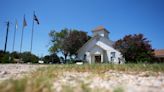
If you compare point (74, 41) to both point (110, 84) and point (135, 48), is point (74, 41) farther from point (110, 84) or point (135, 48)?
point (110, 84)

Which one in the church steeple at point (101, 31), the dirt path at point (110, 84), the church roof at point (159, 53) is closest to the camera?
the dirt path at point (110, 84)

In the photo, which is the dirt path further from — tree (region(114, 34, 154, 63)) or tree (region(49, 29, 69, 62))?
tree (region(49, 29, 69, 62))

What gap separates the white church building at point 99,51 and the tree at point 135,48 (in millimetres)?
3938

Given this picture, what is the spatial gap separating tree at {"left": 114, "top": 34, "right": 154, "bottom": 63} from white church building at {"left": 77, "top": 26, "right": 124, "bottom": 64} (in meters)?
3.94

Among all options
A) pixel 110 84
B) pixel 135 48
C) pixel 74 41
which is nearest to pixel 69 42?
pixel 74 41

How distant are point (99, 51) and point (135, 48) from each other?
9439 millimetres

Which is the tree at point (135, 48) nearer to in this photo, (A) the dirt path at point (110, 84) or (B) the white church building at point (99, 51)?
(B) the white church building at point (99, 51)

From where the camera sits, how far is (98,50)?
4209 centimetres

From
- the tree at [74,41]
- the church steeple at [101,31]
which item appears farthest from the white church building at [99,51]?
the tree at [74,41]

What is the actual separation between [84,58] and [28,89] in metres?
41.5

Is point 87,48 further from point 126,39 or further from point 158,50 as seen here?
point 158,50

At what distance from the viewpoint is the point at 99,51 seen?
138ft

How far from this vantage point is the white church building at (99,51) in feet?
134

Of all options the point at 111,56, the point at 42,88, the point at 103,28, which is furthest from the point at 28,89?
the point at 103,28
